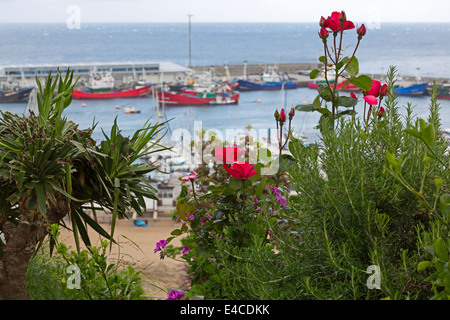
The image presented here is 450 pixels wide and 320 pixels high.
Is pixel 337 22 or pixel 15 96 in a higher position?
pixel 337 22

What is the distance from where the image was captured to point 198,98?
48.3ft

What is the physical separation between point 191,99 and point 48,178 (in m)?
14.1

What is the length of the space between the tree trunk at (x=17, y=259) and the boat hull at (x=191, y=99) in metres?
13.3

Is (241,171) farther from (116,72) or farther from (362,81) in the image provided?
(116,72)

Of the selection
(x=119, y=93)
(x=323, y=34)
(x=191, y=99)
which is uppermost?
(x=323, y=34)

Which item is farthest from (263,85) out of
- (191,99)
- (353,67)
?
(353,67)

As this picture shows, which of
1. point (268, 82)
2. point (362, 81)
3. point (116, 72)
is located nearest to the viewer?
point (362, 81)

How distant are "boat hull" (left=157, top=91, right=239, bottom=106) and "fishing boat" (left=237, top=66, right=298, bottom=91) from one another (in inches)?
30.5

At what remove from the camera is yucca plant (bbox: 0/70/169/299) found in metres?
1.03

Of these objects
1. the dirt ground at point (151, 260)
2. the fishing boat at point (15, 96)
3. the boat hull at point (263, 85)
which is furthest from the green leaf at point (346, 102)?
the boat hull at point (263, 85)

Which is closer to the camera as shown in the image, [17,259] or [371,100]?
[371,100]

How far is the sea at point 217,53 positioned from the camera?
954cm

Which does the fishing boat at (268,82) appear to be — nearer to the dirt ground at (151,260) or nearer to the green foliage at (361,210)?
the dirt ground at (151,260)
